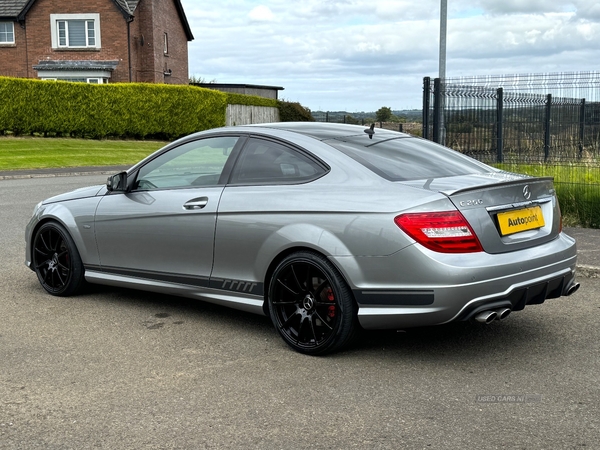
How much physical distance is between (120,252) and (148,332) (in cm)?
88

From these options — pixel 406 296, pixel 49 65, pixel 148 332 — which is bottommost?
pixel 148 332

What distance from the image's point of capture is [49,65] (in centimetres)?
4209

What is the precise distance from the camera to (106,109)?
115 ft

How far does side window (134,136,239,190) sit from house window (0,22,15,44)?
40.9m

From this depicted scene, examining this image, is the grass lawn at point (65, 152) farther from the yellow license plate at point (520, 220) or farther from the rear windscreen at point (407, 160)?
the yellow license plate at point (520, 220)

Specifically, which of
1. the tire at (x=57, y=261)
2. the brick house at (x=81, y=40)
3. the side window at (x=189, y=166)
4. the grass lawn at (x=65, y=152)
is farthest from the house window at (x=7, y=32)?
→ the side window at (x=189, y=166)

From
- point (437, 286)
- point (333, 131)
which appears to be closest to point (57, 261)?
point (333, 131)

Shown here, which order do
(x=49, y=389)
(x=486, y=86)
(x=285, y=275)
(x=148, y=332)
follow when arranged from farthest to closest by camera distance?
(x=486, y=86)
(x=148, y=332)
(x=285, y=275)
(x=49, y=389)

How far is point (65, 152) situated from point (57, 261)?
77.3 feet

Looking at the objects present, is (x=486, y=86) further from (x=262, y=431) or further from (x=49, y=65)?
(x=49, y=65)

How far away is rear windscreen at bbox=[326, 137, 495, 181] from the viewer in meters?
5.25

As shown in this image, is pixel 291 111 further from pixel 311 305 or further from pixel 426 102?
pixel 311 305

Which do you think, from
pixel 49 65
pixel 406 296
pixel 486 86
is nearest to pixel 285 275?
pixel 406 296

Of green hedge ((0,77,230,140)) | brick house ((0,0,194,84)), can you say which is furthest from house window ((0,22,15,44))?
green hedge ((0,77,230,140))
